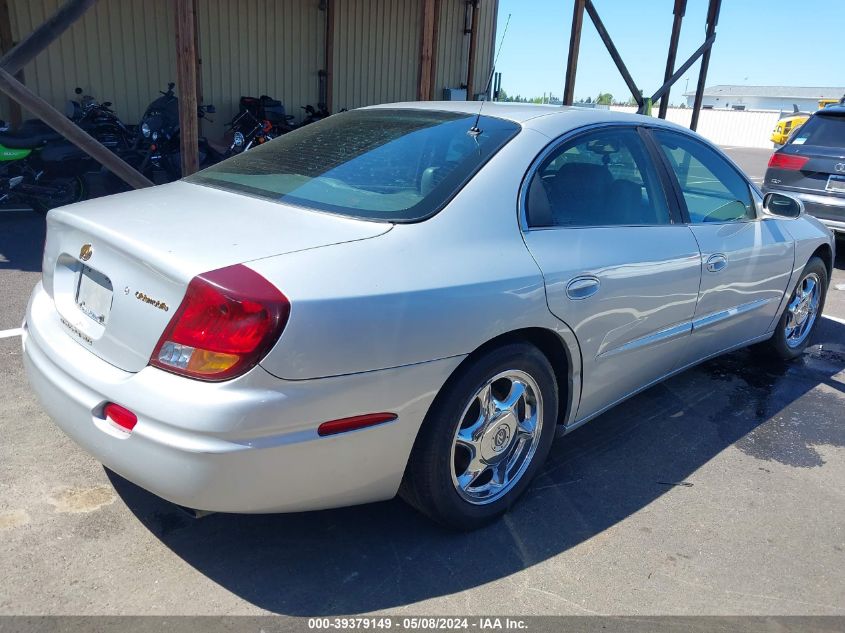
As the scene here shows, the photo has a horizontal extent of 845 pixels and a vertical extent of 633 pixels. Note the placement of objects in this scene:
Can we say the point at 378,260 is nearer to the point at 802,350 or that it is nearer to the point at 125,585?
the point at 125,585

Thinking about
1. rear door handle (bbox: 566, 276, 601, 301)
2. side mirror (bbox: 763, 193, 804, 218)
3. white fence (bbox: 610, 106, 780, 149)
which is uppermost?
side mirror (bbox: 763, 193, 804, 218)

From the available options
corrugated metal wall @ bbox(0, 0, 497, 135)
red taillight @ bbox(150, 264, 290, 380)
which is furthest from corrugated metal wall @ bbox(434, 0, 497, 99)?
red taillight @ bbox(150, 264, 290, 380)

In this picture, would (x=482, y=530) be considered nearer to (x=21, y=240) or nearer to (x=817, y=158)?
(x=21, y=240)

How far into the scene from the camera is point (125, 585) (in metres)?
2.37

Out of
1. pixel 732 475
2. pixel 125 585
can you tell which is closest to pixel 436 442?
pixel 125 585

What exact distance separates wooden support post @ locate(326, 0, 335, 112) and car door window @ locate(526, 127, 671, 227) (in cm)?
1013

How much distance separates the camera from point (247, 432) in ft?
6.66

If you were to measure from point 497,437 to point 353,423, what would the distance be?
75 cm

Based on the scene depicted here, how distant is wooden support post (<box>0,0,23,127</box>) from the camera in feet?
30.2

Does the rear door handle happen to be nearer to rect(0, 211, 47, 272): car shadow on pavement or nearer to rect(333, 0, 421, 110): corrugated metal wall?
rect(0, 211, 47, 272): car shadow on pavement

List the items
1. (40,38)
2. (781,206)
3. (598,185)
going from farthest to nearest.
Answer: (40,38) → (781,206) → (598,185)

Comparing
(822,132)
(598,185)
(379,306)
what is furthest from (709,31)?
(379,306)

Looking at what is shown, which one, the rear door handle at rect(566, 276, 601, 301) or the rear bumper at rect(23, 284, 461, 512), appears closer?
the rear bumper at rect(23, 284, 461, 512)

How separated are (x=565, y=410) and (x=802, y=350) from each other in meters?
2.83
